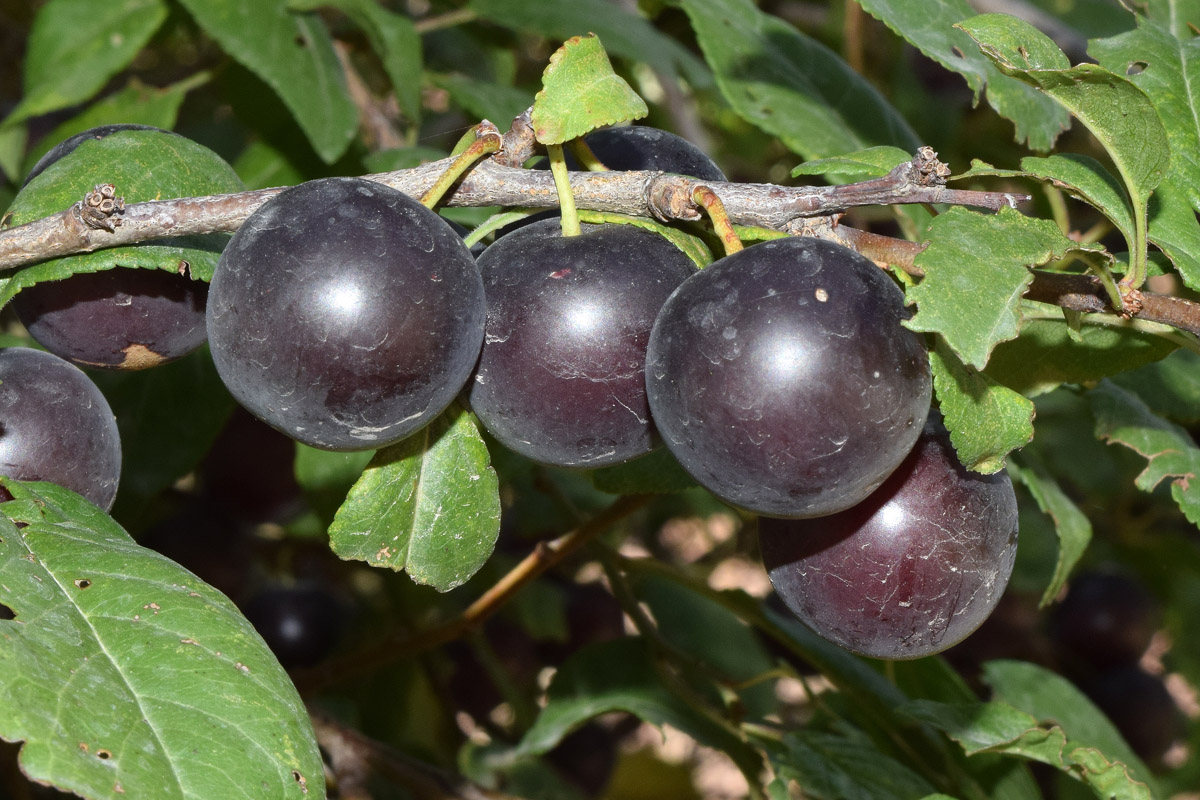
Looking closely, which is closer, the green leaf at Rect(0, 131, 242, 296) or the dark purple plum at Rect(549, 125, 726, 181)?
the green leaf at Rect(0, 131, 242, 296)

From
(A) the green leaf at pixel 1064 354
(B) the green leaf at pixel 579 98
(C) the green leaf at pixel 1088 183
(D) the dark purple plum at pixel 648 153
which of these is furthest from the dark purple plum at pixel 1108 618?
(B) the green leaf at pixel 579 98

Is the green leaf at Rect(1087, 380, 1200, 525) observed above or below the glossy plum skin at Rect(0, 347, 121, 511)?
below

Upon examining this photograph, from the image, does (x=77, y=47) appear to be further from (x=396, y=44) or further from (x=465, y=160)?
(x=465, y=160)

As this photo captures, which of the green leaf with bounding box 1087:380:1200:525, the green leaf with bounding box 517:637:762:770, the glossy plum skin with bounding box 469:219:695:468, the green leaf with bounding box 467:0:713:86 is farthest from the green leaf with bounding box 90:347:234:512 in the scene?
the green leaf with bounding box 1087:380:1200:525

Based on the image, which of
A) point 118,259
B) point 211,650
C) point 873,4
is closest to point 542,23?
point 873,4

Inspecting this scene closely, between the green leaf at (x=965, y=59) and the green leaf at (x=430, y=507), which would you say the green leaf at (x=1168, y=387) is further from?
the green leaf at (x=430, y=507)

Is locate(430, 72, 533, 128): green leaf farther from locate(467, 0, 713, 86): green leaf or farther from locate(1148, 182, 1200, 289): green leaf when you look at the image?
locate(1148, 182, 1200, 289): green leaf
